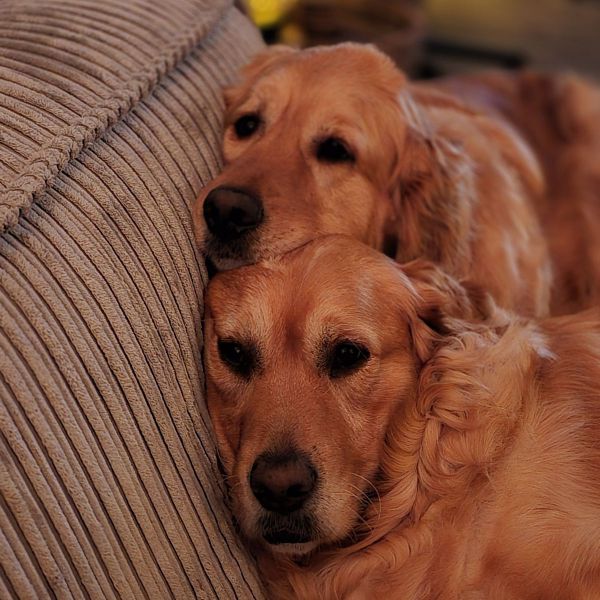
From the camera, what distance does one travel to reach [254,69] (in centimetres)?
175

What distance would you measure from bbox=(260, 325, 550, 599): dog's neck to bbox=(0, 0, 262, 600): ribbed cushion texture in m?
0.12

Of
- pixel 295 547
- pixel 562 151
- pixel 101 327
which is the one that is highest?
pixel 101 327

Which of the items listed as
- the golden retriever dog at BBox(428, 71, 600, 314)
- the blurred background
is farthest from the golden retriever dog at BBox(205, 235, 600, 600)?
the blurred background

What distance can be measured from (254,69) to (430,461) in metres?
0.94

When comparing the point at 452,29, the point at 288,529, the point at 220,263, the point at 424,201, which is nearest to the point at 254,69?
the point at 424,201

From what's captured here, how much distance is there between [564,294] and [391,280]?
969 millimetres

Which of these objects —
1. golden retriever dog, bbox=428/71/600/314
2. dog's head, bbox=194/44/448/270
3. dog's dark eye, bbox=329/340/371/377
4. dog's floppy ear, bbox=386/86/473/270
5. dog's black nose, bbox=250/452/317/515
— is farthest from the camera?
golden retriever dog, bbox=428/71/600/314

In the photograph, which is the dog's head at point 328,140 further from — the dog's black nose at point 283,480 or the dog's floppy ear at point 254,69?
the dog's black nose at point 283,480

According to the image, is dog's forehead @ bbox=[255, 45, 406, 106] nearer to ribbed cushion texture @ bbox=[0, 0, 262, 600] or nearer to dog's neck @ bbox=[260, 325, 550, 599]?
ribbed cushion texture @ bbox=[0, 0, 262, 600]

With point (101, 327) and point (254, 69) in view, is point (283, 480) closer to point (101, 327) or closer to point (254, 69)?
point (101, 327)

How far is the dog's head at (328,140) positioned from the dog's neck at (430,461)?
38 centimetres

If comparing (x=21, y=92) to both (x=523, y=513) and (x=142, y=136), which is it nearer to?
(x=142, y=136)

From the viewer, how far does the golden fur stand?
5.19ft

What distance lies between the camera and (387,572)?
1.23 m
